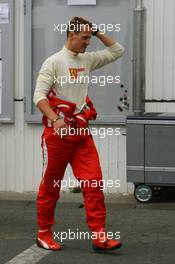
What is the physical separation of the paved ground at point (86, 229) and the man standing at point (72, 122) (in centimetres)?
26

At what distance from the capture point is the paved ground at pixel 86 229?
6520mm

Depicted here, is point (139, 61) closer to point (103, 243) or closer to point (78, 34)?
point (78, 34)

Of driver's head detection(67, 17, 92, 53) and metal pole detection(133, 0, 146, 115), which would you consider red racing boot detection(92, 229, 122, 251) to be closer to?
driver's head detection(67, 17, 92, 53)

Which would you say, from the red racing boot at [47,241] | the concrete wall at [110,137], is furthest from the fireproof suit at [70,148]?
the concrete wall at [110,137]

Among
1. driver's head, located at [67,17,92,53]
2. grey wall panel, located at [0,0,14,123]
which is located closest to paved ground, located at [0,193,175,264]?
grey wall panel, located at [0,0,14,123]

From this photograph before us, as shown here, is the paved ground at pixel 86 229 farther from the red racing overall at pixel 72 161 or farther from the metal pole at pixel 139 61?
the metal pole at pixel 139 61

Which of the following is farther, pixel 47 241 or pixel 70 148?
pixel 47 241

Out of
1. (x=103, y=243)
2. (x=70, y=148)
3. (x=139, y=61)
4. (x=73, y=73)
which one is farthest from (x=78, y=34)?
(x=139, y=61)

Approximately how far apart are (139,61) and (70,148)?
9.86 feet

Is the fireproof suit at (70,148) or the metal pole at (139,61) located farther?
the metal pole at (139,61)

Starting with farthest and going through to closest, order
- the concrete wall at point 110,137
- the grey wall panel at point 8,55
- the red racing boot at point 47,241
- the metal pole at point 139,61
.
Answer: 1. the grey wall panel at point 8,55
2. the concrete wall at point 110,137
3. the metal pole at point 139,61
4. the red racing boot at point 47,241

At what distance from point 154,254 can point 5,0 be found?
4.44m

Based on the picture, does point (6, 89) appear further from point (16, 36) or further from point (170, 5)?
point (170, 5)

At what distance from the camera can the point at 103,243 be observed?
652cm
